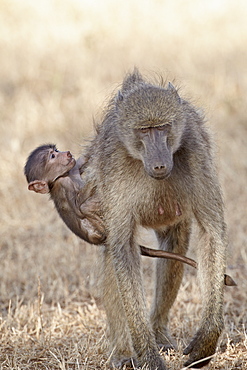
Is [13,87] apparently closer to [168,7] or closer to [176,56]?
[176,56]

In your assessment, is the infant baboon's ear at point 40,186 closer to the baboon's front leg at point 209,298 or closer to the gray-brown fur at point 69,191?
the gray-brown fur at point 69,191

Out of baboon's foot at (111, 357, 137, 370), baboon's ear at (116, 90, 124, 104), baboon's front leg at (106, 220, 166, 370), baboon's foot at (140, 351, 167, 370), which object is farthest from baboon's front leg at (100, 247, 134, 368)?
baboon's ear at (116, 90, 124, 104)

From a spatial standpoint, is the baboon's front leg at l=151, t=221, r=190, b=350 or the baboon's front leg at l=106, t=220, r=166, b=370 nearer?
the baboon's front leg at l=106, t=220, r=166, b=370

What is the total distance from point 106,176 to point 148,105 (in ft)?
1.57

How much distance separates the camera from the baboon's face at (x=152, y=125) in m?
3.31

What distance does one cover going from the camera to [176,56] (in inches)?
380

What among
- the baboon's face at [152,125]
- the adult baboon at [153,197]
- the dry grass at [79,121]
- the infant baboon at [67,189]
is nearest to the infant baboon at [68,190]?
the infant baboon at [67,189]

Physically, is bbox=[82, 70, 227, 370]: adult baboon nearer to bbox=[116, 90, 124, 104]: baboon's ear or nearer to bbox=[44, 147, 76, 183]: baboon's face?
bbox=[116, 90, 124, 104]: baboon's ear

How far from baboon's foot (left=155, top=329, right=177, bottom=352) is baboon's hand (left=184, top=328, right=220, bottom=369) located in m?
0.51

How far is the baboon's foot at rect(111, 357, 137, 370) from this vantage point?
12.3 feet

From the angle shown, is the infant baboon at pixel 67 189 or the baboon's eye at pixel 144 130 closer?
the baboon's eye at pixel 144 130

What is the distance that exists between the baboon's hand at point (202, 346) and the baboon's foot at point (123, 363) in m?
0.38

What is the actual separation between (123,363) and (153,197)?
3.15 ft

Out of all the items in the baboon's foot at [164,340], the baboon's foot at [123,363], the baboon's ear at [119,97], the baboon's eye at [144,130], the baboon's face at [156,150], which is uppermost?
the baboon's ear at [119,97]
